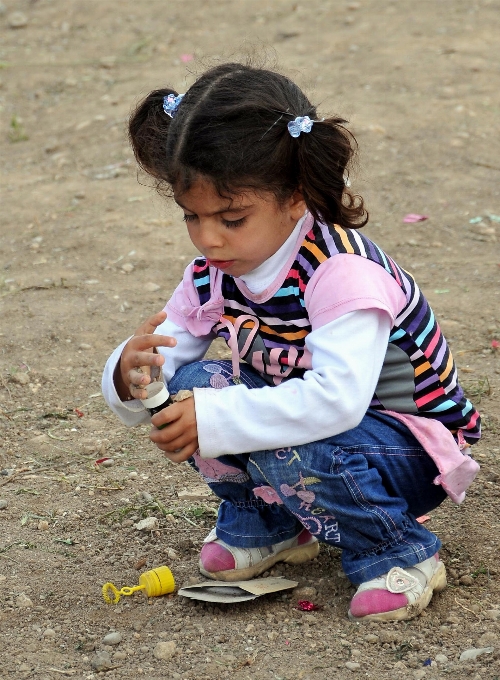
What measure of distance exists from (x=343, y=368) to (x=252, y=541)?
0.65 meters

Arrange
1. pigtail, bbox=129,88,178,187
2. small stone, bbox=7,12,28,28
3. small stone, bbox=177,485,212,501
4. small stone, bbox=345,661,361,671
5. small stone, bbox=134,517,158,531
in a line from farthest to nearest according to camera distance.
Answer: small stone, bbox=7,12,28,28
small stone, bbox=177,485,212,501
small stone, bbox=134,517,158,531
pigtail, bbox=129,88,178,187
small stone, bbox=345,661,361,671

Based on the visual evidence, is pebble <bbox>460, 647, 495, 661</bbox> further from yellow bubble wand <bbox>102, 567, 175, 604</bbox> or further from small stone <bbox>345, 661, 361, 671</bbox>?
yellow bubble wand <bbox>102, 567, 175, 604</bbox>

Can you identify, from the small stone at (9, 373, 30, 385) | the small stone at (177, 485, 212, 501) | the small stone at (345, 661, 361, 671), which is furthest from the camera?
the small stone at (9, 373, 30, 385)

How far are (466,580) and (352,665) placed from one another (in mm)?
459

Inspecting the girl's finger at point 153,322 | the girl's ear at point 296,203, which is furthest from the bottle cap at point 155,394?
the girl's ear at point 296,203

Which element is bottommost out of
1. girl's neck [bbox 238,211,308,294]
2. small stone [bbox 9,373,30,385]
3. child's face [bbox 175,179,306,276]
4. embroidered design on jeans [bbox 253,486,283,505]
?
small stone [bbox 9,373,30,385]

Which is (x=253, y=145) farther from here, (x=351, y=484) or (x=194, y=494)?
(x=194, y=494)

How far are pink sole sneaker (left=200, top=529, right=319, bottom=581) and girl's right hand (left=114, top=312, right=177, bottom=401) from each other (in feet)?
1.47

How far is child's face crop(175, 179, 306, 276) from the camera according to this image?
2100 mm

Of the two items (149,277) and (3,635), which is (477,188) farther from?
(3,635)

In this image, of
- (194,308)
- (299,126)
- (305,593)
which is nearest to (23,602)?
(305,593)

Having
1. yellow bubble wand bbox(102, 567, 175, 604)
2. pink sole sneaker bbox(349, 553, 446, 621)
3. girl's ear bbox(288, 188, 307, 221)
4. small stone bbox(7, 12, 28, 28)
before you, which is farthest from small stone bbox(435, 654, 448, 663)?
small stone bbox(7, 12, 28, 28)

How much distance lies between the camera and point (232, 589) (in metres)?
2.33

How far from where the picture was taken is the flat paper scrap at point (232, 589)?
229 centimetres
